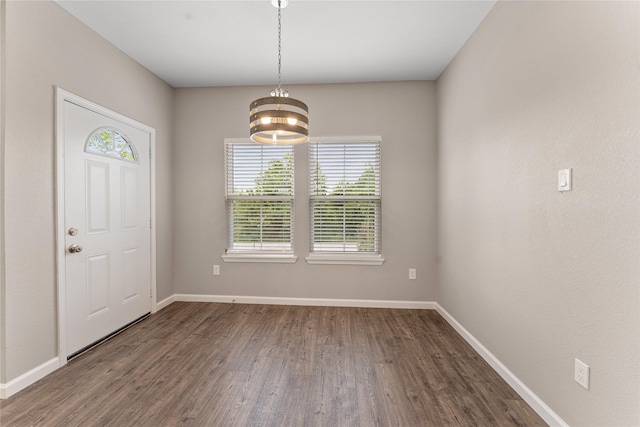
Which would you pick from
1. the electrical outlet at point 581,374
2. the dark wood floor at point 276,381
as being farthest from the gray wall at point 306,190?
the electrical outlet at point 581,374

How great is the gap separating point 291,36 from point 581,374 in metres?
3.19

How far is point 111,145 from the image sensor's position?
119 inches

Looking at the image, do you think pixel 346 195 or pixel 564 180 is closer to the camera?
pixel 564 180

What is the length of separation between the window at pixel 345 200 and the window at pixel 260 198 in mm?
314

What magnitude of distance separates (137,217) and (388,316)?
9.95 ft

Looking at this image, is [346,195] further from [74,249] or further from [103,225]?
[74,249]

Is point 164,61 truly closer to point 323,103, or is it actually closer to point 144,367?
point 323,103

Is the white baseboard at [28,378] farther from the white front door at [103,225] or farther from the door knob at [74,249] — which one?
the door knob at [74,249]

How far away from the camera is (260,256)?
4.01 metres

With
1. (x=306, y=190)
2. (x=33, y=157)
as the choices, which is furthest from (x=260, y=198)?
(x=33, y=157)

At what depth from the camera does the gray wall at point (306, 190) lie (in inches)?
152

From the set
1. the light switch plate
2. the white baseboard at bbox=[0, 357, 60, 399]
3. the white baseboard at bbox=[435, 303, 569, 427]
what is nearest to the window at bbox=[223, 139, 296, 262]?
the white baseboard at bbox=[0, 357, 60, 399]

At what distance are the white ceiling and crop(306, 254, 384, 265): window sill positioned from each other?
218cm

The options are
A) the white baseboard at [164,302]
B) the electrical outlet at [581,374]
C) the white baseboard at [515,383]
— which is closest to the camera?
the electrical outlet at [581,374]
